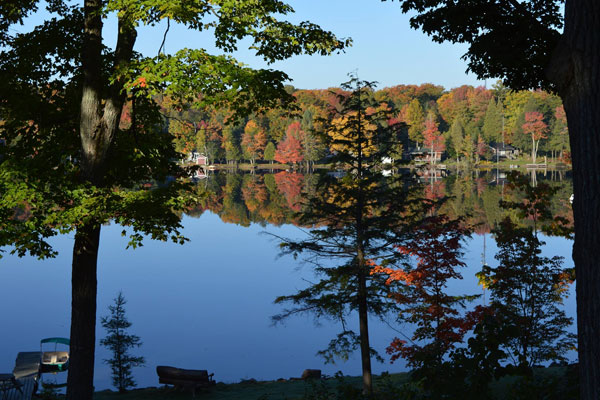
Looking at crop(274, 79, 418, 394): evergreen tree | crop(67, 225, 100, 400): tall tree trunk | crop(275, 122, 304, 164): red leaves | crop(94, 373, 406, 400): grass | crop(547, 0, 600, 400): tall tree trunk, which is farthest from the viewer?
crop(275, 122, 304, 164): red leaves

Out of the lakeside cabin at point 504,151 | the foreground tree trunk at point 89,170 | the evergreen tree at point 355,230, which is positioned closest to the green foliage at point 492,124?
the lakeside cabin at point 504,151

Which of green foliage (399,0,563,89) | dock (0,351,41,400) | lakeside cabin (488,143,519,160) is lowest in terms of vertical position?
dock (0,351,41,400)

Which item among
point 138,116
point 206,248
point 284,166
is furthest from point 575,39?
point 284,166

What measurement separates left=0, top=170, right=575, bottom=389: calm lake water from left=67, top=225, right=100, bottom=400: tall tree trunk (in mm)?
10576

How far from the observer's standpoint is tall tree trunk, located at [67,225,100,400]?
10.1m

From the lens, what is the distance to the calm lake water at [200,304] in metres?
22.9

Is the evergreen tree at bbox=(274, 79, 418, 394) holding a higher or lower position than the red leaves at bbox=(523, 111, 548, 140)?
lower

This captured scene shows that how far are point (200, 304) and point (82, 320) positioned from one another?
21.1 metres

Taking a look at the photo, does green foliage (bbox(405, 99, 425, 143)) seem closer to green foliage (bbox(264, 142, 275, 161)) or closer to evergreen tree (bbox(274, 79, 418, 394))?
green foliage (bbox(264, 142, 275, 161))

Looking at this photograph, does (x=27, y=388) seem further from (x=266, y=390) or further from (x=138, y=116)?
(x=138, y=116)

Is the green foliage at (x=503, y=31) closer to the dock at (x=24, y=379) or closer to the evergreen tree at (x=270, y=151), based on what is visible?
the dock at (x=24, y=379)

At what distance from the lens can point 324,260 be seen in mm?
33125

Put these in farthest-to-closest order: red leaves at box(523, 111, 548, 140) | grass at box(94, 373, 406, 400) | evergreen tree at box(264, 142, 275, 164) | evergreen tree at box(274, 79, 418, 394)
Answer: evergreen tree at box(264, 142, 275, 164), red leaves at box(523, 111, 548, 140), evergreen tree at box(274, 79, 418, 394), grass at box(94, 373, 406, 400)

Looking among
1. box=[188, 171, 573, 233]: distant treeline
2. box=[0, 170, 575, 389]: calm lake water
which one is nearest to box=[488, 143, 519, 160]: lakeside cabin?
box=[188, 171, 573, 233]: distant treeline
